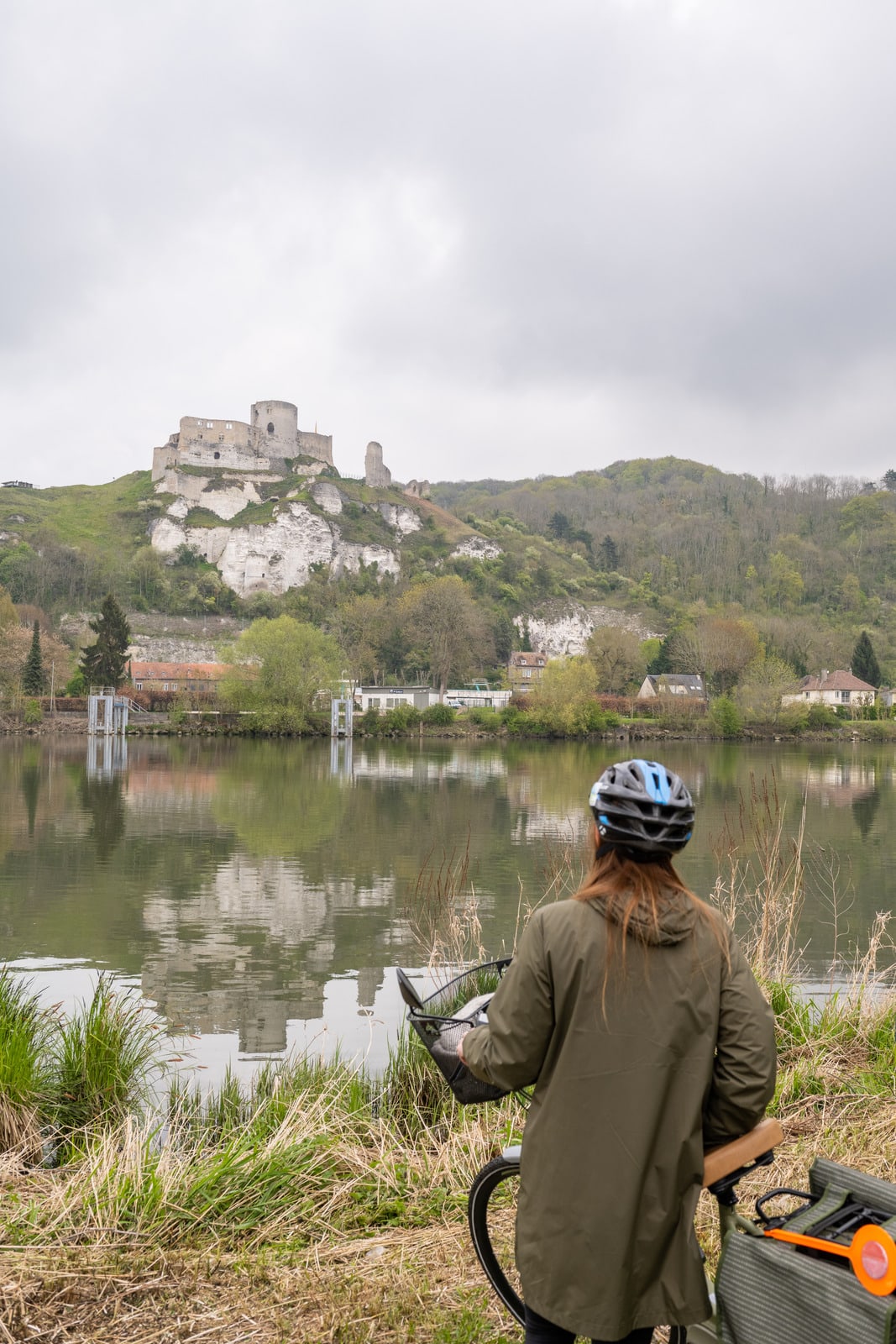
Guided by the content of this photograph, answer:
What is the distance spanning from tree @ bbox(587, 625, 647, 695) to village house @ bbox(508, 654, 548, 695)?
46.9ft

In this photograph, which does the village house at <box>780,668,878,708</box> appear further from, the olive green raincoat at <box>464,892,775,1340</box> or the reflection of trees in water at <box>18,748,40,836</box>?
the olive green raincoat at <box>464,892,775,1340</box>

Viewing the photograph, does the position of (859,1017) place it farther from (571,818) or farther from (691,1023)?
(571,818)

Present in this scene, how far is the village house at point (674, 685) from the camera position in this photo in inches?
3248

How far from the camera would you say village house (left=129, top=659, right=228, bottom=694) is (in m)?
83.1

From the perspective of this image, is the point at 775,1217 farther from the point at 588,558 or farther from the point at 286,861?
the point at 588,558

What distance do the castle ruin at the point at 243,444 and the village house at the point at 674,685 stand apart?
61.6 metres

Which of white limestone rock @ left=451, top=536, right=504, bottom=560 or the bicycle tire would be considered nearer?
the bicycle tire

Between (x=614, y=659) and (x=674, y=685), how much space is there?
9969 mm

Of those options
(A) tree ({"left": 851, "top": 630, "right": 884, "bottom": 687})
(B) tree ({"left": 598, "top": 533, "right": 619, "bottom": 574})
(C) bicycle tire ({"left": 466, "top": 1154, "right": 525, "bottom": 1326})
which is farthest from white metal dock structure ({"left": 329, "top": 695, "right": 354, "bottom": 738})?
(B) tree ({"left": 598, "top": 533, "right": 619, "bottom": 574})

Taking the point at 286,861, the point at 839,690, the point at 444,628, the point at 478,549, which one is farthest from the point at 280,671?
the point at 478,549

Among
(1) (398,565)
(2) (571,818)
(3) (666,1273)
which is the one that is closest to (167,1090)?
(3) (666,1273)

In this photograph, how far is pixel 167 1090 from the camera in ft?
21.2

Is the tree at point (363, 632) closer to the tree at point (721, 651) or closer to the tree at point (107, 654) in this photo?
the tree at point (107, 654)

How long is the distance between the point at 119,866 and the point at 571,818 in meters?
10.7
